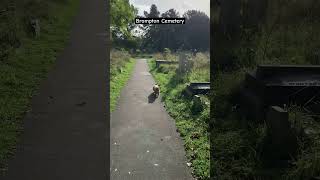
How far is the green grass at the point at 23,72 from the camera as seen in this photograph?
832 cm

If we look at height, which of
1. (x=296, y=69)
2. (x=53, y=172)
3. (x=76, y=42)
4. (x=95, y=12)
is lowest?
(x=53, y=172)

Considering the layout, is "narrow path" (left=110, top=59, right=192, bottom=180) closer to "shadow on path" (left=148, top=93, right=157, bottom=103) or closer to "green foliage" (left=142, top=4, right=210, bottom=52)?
"shadow on path" (left=148, top=93, right=157, bottom=103)

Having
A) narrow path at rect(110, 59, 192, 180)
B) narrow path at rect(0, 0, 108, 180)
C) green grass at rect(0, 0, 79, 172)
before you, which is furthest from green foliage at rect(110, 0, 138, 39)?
narrow path at rect(110, 59, 192, 180)

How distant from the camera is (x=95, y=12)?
24.0m

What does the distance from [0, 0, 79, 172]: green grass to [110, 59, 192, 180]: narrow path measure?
2.23m

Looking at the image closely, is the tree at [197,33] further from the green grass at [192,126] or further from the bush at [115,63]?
the green grass at [192,126]

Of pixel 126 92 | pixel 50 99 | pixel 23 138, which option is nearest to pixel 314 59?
pixel 126 92

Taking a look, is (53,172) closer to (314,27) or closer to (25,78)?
(25,78)

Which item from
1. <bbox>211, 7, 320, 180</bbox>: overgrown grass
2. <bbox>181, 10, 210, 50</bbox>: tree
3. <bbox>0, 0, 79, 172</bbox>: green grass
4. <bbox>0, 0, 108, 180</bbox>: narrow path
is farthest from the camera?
<bbox>181, 10, 210, 50</bbox>: tree

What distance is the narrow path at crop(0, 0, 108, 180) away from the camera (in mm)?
6734

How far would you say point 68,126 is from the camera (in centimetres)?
893

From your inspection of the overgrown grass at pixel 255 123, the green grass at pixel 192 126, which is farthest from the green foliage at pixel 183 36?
the green grass at pixel 192 126

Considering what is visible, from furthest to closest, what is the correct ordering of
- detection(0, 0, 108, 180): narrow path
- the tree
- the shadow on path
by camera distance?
1. the tree
2. the shadow on path
3. detection(0, 0, 108, 180): narrow path

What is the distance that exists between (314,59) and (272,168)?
7687 mm
